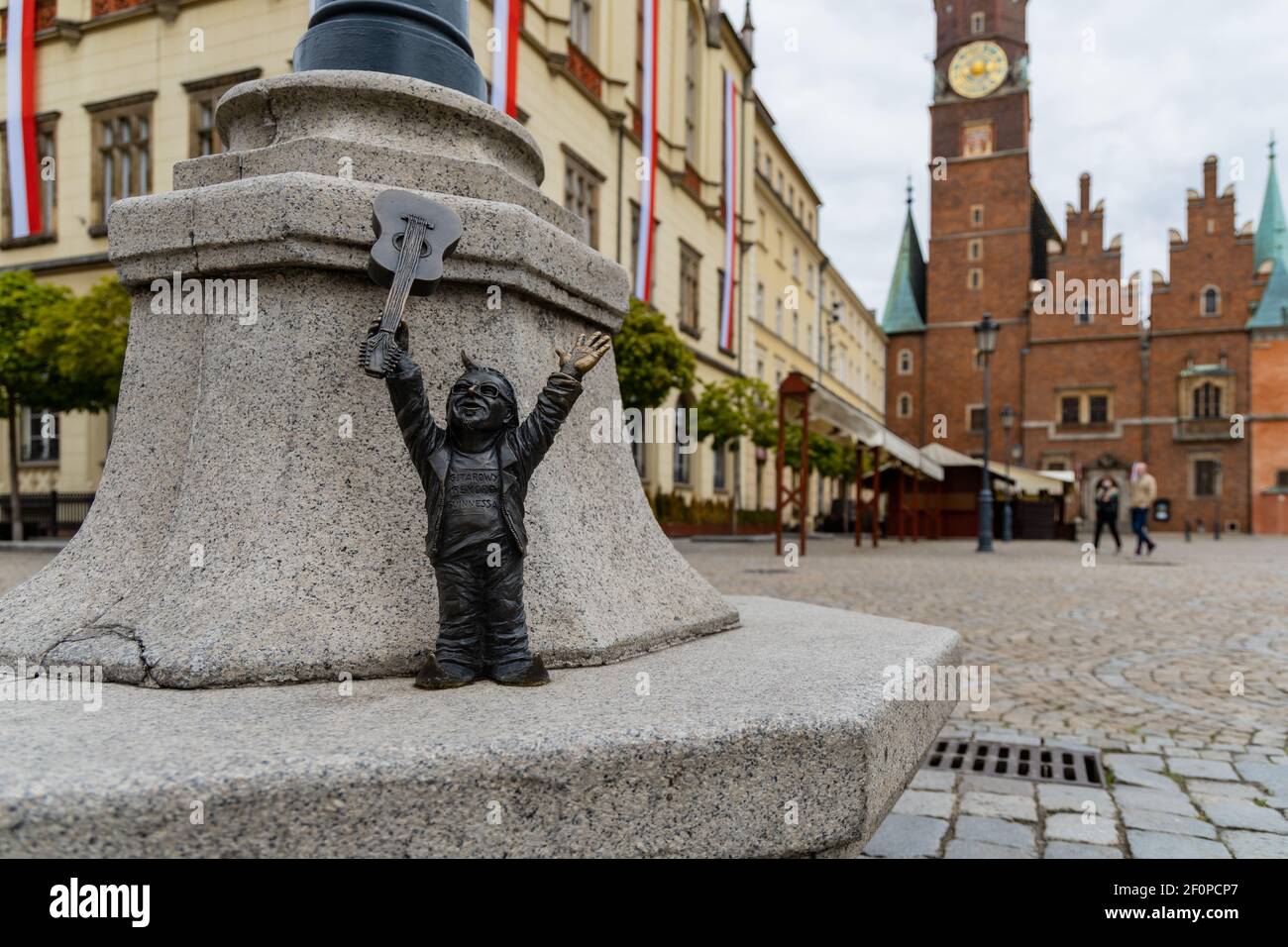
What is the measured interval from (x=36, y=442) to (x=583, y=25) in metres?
16.3

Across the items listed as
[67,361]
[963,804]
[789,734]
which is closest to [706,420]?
[67,361]

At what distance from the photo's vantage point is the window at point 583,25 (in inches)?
895

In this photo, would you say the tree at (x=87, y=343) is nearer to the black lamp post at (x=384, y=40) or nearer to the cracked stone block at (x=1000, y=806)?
the black lamp post at (x=384, y=40)

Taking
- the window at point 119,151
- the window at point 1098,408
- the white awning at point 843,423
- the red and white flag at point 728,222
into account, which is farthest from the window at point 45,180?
the window at point 1098,408

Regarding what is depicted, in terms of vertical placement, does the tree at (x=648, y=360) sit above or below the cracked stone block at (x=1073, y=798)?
above

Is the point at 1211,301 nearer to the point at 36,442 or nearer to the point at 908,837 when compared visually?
the point at 36,442

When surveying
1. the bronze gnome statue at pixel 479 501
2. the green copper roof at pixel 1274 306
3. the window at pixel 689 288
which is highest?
the green copper roof at pixel 1274 306

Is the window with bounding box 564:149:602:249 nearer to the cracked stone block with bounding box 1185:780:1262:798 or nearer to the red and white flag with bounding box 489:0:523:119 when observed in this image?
the red and white flag with bounding box 489:0:523:119

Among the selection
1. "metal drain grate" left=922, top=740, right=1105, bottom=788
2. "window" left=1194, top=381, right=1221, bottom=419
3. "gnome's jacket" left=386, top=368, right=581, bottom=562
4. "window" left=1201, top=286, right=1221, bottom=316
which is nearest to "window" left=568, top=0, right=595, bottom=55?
"metal drain grate" left=922, top=740, right=1105, bottom=788

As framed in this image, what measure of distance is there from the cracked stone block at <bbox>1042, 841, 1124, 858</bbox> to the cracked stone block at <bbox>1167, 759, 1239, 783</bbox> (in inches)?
40.2

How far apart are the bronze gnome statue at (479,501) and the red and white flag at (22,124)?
52.0 ft

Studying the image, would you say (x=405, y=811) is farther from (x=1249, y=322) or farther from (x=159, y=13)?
(x=1249, y=322)

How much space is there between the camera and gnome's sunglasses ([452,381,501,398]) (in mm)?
2146

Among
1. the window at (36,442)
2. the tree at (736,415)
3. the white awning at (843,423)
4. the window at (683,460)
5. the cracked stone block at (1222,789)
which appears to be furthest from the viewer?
the window at (683,460)
